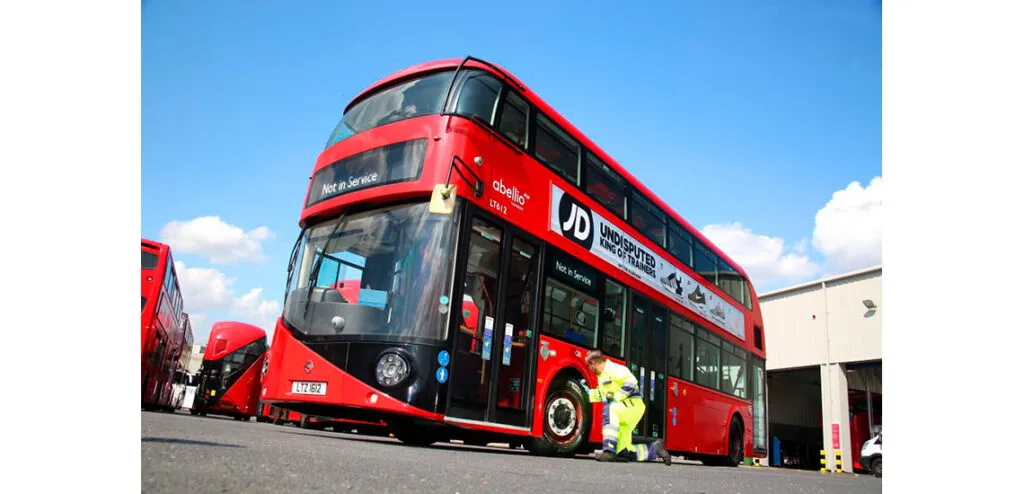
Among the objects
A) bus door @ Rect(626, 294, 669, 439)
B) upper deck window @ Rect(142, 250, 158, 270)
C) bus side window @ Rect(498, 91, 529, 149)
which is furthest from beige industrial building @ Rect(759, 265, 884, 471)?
upper deck window @ Rect(142, 250, 158, 270)

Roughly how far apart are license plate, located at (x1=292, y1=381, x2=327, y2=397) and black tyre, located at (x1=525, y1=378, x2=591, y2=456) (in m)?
2.26

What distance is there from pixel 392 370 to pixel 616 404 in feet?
8.70

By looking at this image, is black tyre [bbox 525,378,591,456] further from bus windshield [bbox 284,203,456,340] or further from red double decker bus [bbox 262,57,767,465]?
bus windshield [bbox 284,203,456,340]

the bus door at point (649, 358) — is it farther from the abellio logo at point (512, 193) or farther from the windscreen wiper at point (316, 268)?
the windscreen wiper at point (316, 268)

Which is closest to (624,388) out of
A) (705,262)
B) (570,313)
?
Result: (570,313)

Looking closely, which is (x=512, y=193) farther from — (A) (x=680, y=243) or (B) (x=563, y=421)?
(A) (x=680, y=243)

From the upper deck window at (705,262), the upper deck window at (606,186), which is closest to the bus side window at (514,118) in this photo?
the upper deck window at (606,186)

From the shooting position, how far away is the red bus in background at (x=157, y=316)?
1198cm

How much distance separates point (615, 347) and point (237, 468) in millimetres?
6395

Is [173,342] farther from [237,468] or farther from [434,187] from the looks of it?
[237,468]

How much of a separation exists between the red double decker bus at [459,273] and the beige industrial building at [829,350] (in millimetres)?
14469

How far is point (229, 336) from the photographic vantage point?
18.5 metres

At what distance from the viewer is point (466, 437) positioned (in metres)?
6.84
